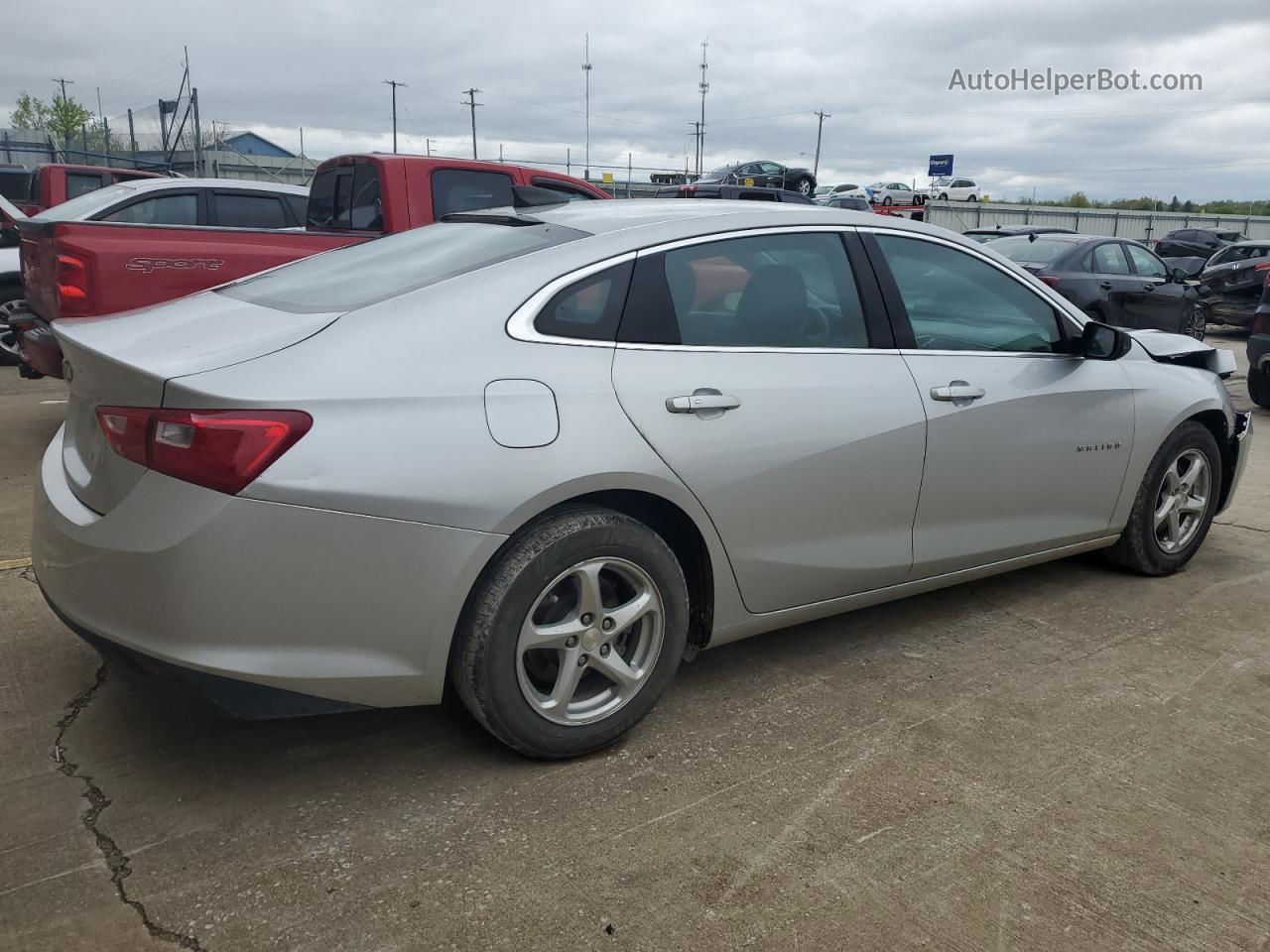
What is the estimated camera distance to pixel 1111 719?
10.8 ft

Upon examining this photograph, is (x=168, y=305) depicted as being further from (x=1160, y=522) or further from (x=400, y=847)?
(x=1160, y=522)

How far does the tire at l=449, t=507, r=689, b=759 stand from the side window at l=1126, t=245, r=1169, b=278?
11.0m

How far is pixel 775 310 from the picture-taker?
334 centimetres

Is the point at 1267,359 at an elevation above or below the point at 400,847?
above

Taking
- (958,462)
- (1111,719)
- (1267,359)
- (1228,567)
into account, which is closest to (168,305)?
(958,462)

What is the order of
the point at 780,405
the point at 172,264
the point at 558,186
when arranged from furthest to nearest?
1. the point at 558,186
2. the point at 172,264
3. the point at 780,405

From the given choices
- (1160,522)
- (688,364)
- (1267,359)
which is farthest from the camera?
(1267,359)

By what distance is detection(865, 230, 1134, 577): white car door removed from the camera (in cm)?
361

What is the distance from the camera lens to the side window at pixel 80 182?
46.0ft

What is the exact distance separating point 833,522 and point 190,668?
6.22 ft

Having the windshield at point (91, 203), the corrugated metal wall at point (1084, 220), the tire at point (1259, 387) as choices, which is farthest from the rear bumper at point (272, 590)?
the corrugated metal wall at point (1084, 220)

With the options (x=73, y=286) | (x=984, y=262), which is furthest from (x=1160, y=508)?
(x=73, y=286)

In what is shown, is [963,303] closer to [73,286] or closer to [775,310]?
[775,310]

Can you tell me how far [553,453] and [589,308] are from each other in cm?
48
